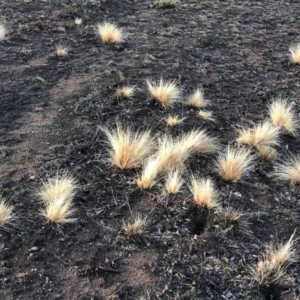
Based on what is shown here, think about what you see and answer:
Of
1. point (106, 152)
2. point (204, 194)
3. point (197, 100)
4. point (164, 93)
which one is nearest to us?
point (204, 194)

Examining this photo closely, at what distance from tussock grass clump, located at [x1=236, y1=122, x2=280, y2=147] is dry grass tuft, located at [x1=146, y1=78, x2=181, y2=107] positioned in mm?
1467

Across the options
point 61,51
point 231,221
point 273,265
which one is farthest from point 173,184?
point 61,51

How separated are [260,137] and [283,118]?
96cm

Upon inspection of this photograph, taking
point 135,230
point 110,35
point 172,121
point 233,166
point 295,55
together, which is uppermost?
point 135,230

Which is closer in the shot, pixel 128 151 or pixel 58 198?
pixel 58 198

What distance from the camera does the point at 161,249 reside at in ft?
15.6

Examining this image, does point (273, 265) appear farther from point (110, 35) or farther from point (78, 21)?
point (78, 21)

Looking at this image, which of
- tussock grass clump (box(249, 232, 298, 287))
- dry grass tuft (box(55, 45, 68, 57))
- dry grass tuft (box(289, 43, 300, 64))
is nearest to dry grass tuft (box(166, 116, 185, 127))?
tussock grass clump (box(249, 232, 298, 287))

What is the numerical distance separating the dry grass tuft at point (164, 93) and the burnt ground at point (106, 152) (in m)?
0.18

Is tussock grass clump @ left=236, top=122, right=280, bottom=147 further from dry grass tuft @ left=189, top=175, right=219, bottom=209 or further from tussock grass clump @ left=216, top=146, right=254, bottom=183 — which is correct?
dry grass tuft @ left=189, top=175, right=219, bottom=209

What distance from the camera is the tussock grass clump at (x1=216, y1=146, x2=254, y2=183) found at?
19.3 feet

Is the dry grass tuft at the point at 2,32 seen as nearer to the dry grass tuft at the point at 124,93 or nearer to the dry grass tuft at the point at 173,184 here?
the dry grass tuft at the point at 124,93

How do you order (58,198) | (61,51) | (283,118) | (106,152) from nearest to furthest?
1. (58,198)
2. (106,152)
3. (283,118)
4. (61,51)

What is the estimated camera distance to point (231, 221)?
5.15 meters
